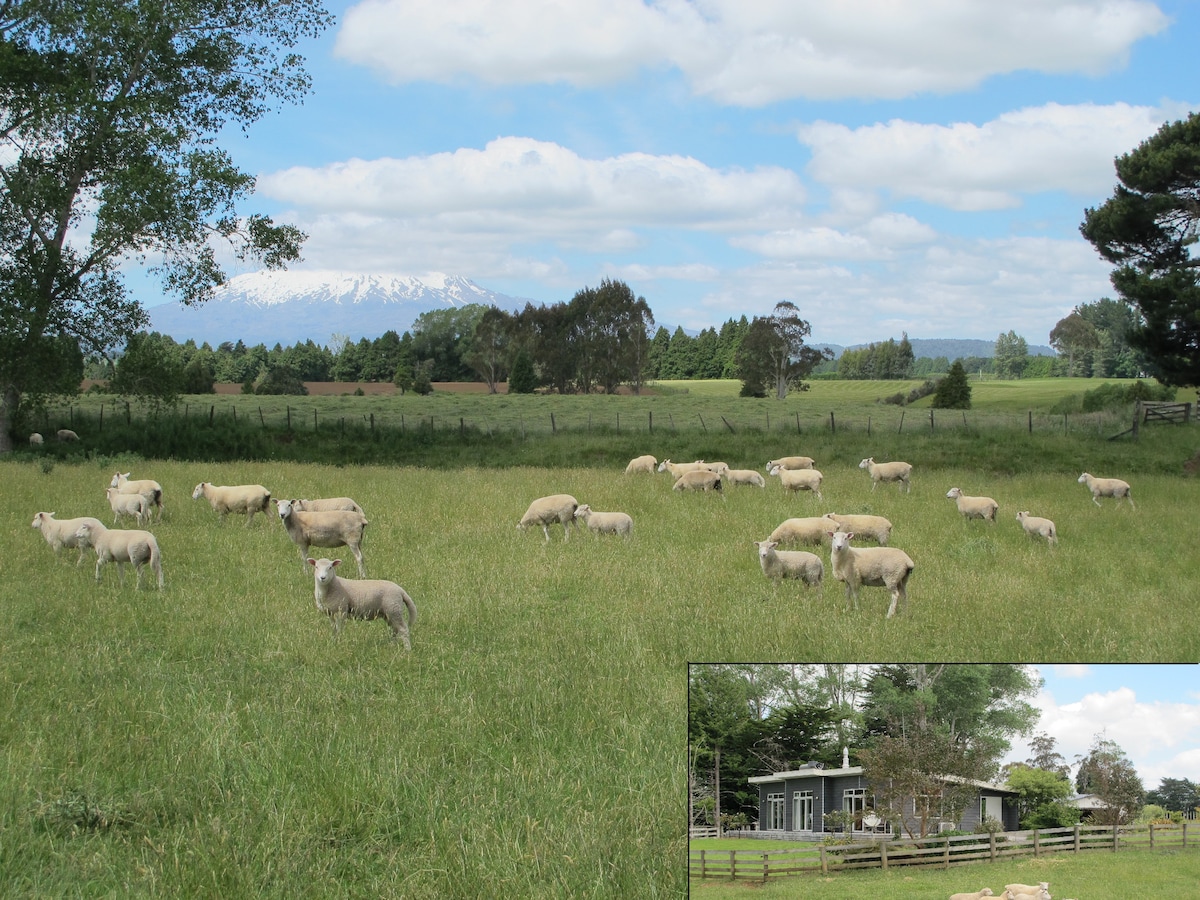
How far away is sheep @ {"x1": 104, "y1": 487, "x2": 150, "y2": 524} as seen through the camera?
18078mm

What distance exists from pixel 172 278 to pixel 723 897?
134 feet

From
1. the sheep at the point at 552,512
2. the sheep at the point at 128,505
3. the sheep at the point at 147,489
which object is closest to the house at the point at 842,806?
the sheep at the point at 552,512

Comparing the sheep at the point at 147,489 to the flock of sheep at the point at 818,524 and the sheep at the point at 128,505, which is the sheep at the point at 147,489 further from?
the flock of sheep at the point at 818,524

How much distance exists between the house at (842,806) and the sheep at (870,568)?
9.85 m

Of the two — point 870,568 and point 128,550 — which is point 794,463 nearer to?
point 870,568

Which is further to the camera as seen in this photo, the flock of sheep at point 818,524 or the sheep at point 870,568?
the flock of sheep at point 818,524

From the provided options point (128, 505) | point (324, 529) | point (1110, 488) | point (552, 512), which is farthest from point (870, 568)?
point (1110, 488)

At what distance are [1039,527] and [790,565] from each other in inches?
304

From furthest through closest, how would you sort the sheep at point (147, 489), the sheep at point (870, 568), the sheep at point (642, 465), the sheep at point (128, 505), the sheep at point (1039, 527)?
1. the sheep at point (642, 465)
2. the sheep at point (147, 489)
3. the sheep at point (1039, 527)
4. the sheep at point (128, 505)
5. the sheep at point (870, 568)

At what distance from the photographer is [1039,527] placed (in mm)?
18562

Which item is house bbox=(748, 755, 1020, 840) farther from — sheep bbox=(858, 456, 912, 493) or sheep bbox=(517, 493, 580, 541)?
sheep bbox=(858, 456, 912, 493)

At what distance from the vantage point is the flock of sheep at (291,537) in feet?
34.0

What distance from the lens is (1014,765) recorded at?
243 centimetres

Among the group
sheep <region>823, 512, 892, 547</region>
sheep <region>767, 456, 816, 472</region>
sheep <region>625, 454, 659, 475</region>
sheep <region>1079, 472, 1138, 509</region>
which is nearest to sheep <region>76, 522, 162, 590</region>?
sheep <region>823, 512, 892, 547</region>
